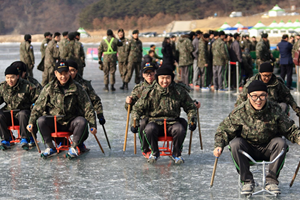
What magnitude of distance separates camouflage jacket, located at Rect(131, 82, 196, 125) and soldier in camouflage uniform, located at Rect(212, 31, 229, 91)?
7.82m

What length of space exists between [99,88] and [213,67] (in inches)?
148

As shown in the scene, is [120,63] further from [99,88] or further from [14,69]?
[14,69]

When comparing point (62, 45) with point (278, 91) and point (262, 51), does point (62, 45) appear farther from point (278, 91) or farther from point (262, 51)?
point (278, 91)

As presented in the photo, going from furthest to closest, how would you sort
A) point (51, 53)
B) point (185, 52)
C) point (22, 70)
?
point (185, 52), point (51, 53), point (22, 70)

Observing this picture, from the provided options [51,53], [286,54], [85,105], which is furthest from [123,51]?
[85,105]

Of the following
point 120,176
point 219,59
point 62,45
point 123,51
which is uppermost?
point 62,45

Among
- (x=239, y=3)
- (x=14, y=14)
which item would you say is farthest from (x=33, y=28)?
(x=239, y=3)

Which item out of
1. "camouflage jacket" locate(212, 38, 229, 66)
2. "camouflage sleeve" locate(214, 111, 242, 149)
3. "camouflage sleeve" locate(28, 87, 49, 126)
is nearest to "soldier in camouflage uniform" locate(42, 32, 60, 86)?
"camouflage jacket" locate(212, 38, 229, 66)

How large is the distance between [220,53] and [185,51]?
4.05ft

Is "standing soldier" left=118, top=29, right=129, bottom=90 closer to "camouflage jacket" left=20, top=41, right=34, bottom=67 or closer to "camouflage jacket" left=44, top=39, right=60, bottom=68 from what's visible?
"camouflage jacket" left=44, top=39, right=60, bottom=68

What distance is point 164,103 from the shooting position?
19.3ft

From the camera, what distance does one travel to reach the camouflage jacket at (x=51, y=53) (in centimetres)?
1325

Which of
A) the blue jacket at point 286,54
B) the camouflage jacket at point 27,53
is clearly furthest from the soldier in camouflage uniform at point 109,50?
the blue jacket at point 286,54

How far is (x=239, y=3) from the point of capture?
11600 centimetres
